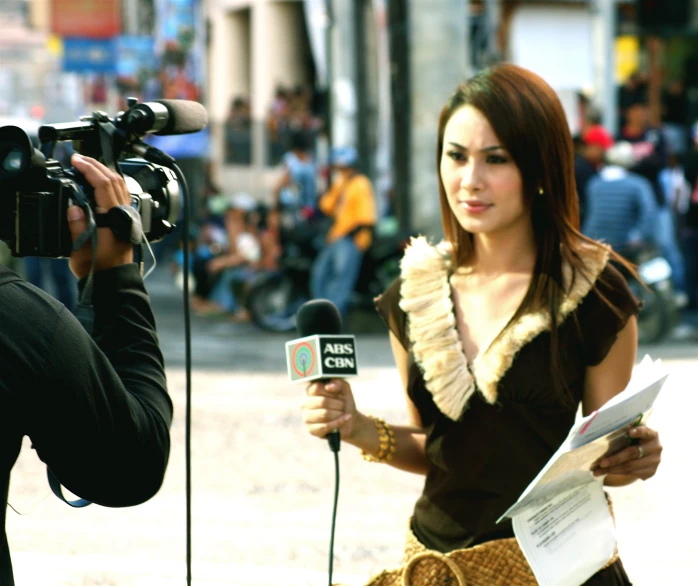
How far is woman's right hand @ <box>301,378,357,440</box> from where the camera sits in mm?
2807

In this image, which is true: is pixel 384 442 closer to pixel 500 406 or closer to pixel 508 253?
pixel 500 406

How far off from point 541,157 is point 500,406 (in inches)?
20.9

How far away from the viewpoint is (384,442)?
304 centimetres

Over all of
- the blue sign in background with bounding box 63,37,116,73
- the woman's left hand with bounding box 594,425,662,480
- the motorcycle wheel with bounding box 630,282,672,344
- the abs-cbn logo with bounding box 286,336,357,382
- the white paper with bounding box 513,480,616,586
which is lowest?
the blue sign in background with bounding box 63,37,116,73

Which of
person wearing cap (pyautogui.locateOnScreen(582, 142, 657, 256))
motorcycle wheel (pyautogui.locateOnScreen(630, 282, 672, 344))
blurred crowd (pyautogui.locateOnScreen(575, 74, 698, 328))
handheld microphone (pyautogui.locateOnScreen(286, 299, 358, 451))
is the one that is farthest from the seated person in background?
handheld microphone (pyautogui.locateOnScreen(286, 299, 358, 451))

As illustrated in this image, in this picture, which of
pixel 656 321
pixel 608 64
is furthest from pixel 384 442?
pixel 608 64

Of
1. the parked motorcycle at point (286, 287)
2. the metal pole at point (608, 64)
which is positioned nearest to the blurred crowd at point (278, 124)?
the metal pole at point (608, 64)

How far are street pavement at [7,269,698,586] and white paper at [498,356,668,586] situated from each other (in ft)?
7.04

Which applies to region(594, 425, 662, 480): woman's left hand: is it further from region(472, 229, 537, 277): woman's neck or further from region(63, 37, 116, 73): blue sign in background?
region(63, 37, 116, 73): blue sign in background

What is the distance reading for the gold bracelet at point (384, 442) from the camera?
304cm

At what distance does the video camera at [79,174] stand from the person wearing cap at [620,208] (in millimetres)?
9285

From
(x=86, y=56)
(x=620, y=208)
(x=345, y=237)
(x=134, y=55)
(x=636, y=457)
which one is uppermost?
(x=636, y=457)

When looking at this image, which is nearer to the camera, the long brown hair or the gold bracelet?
the long brown hair

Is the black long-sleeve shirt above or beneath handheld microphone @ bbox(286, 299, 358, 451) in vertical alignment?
above
